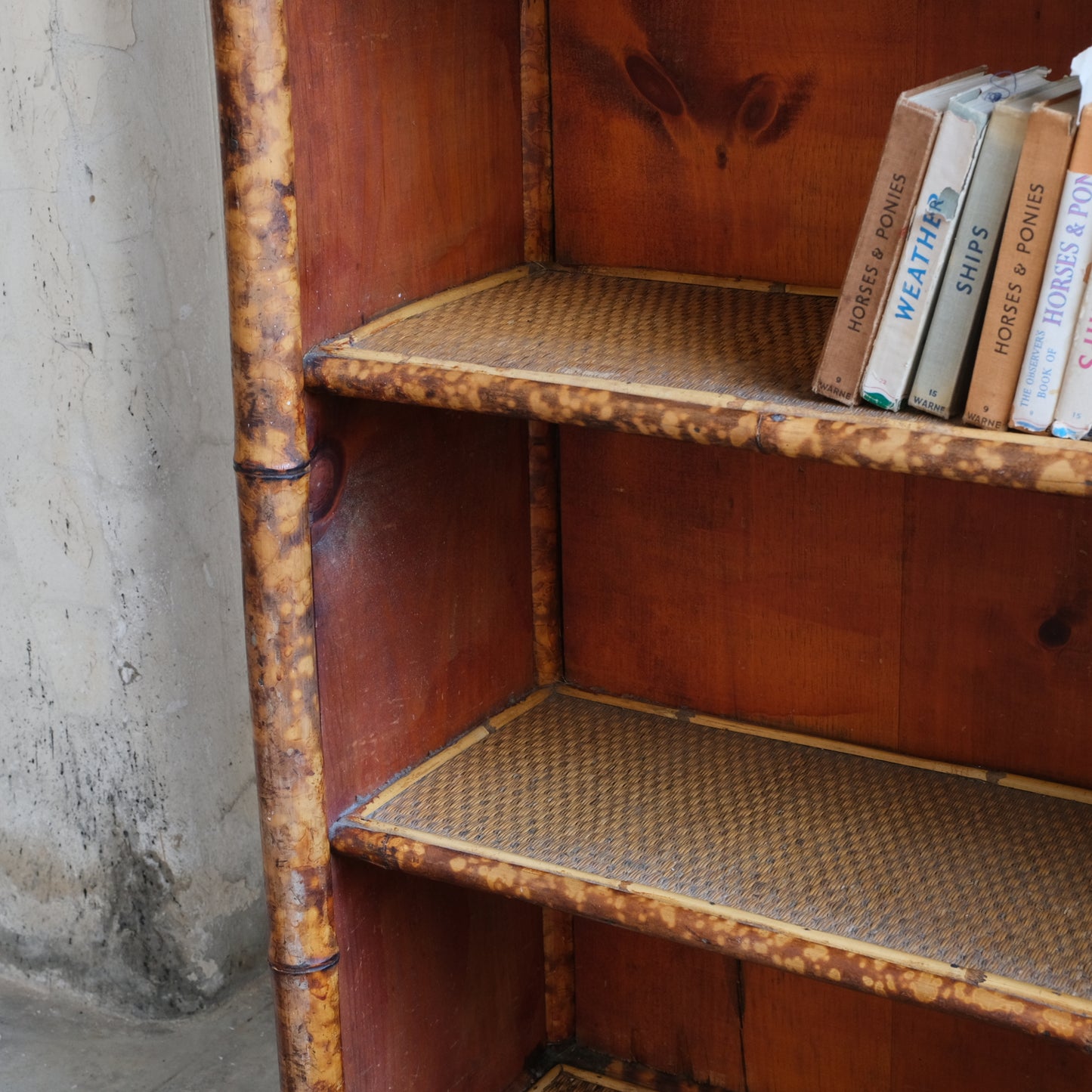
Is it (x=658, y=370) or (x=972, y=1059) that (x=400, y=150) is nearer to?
(x=658, y=370)

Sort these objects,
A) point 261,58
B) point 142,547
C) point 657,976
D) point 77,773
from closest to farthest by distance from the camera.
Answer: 1. point 261,58
2. point 657,976
3. point 142,547
4. point 77,773

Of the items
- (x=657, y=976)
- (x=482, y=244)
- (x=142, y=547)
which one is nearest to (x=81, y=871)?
(x=142, y=547)

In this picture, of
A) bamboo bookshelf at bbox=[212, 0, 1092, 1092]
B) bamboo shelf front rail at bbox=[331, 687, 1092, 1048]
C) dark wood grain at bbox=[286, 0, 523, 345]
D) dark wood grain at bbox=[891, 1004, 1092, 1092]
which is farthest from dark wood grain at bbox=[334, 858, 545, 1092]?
dark wood grain at bbox=[286, 0, 523, 345]

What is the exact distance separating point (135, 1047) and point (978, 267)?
64.4 inches

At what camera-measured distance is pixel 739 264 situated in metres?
1.32

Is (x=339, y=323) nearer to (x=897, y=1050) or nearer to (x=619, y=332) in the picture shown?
(x=619, y=332)

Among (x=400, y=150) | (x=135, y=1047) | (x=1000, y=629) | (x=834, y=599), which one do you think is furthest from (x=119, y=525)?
(x=1000, y=629)

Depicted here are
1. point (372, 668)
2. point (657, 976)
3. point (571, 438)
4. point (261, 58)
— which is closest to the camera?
point (261, 58)

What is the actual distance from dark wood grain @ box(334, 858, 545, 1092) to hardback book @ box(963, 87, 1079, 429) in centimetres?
68

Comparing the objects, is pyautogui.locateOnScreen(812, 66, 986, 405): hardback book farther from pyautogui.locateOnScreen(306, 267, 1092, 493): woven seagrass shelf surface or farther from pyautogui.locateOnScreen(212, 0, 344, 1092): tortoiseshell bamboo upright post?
pyautogui.locateOnScreen(212, 0, 344, 1092): tortoiseshell bamboo upright post

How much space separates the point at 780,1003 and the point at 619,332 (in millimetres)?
746

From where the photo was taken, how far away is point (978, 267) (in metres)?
0.96

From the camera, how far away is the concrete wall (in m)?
1.75

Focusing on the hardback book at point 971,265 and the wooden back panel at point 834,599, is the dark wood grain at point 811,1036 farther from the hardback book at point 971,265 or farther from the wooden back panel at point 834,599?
the hardback book at point 971,265
